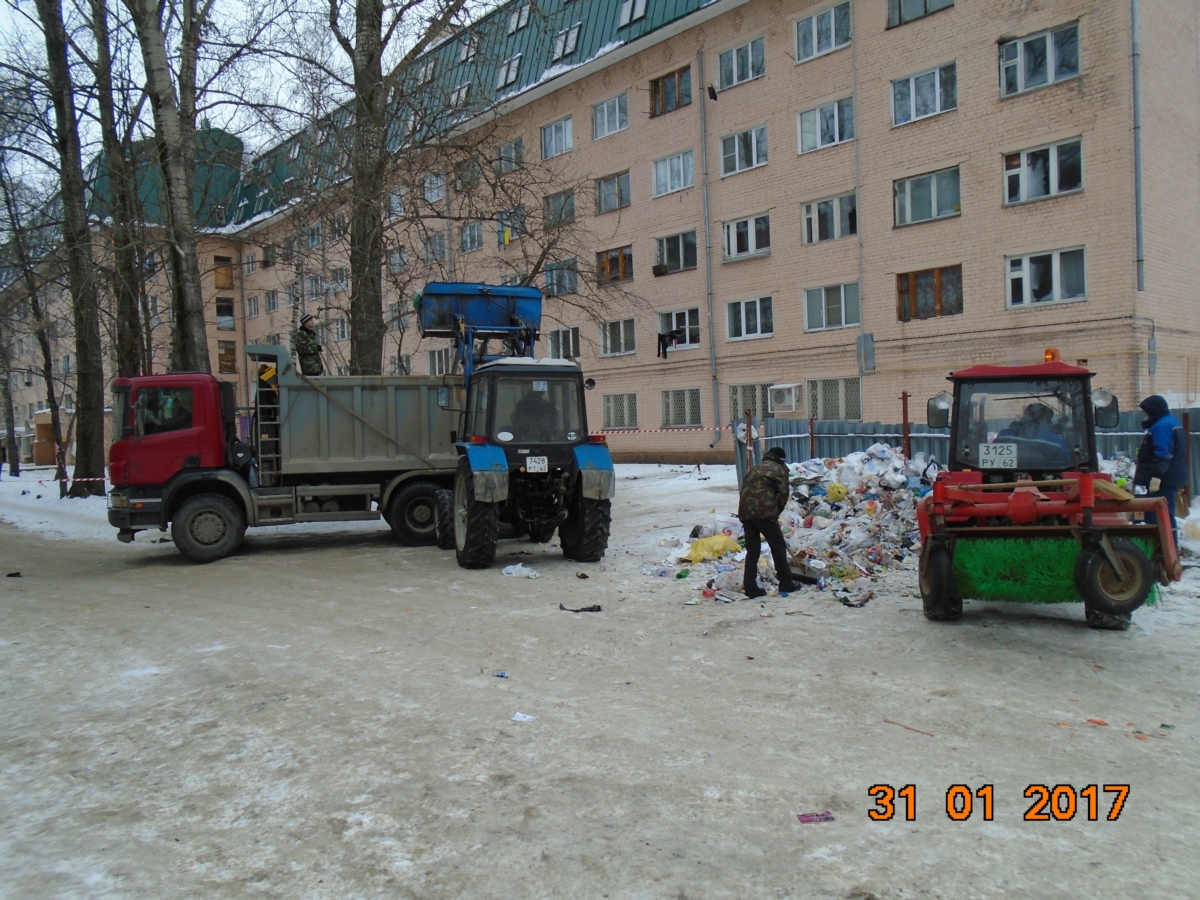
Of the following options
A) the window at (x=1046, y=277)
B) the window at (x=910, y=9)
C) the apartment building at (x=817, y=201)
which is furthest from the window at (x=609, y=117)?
the window at (x=1046, y=277)

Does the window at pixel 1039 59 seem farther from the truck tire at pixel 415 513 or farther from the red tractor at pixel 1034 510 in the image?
the truck tire at pixel 415 513

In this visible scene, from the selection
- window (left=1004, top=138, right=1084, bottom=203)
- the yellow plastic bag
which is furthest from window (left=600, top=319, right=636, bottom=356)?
the yellow plastic bag

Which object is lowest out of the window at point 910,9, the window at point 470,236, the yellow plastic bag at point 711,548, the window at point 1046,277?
the yellow plastic bag at point 711,548

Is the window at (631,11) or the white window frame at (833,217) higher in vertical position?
the window at (631,11)

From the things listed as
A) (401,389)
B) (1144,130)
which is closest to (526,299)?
(401,389)

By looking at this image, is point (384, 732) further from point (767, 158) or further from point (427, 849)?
point (767, 158)

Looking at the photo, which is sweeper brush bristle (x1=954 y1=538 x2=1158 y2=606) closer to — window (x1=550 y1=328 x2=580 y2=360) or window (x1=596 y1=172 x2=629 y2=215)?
window (x1=596 y1=172 x2=629 y2=215)

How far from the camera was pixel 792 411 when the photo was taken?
23.6 meters

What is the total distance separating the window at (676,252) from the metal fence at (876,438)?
1018 centimetres

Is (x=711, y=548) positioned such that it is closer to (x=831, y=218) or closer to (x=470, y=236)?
(x=470, y=236)

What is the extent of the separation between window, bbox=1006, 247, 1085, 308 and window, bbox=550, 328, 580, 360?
14.4 m

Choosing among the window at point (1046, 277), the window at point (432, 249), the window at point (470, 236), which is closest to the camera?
the window at point (432, 249)

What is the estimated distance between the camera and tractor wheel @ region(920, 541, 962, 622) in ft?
22.5

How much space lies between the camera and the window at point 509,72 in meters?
30.7
